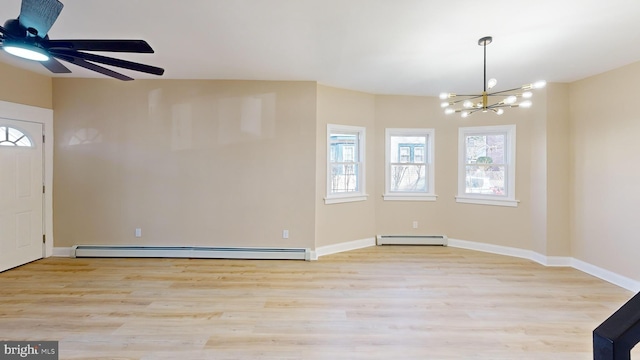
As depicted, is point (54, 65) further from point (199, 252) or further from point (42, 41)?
point (199, 252)

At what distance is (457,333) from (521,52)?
3.01 metres

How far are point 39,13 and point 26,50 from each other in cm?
31

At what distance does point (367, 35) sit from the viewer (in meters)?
2.81

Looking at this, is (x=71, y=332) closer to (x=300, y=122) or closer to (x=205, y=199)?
(x=205, y=199)

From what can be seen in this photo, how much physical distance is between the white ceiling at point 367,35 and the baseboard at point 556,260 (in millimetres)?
2572

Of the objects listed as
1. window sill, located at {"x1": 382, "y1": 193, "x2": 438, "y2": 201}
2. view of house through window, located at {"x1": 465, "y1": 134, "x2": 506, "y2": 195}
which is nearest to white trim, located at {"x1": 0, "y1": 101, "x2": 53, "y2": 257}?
window sill, located at {"x1": 382, "y1": 193, "x2": 438, "y2": 201}

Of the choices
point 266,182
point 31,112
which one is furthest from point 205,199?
point 31,112

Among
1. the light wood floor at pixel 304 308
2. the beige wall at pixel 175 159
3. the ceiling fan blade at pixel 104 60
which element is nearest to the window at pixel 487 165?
the light wood floor at pixel 304 308

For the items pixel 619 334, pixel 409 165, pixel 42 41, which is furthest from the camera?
pixel 409 165

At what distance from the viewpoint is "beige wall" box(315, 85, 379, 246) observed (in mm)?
4520

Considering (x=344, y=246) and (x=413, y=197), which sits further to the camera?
(x=413, y=197)

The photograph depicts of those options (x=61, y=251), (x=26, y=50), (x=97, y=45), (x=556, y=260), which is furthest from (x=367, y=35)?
(x=61, y=251)

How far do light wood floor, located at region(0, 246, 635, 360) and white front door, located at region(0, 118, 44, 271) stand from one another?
11.5 inches

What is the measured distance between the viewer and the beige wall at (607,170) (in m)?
3.40
